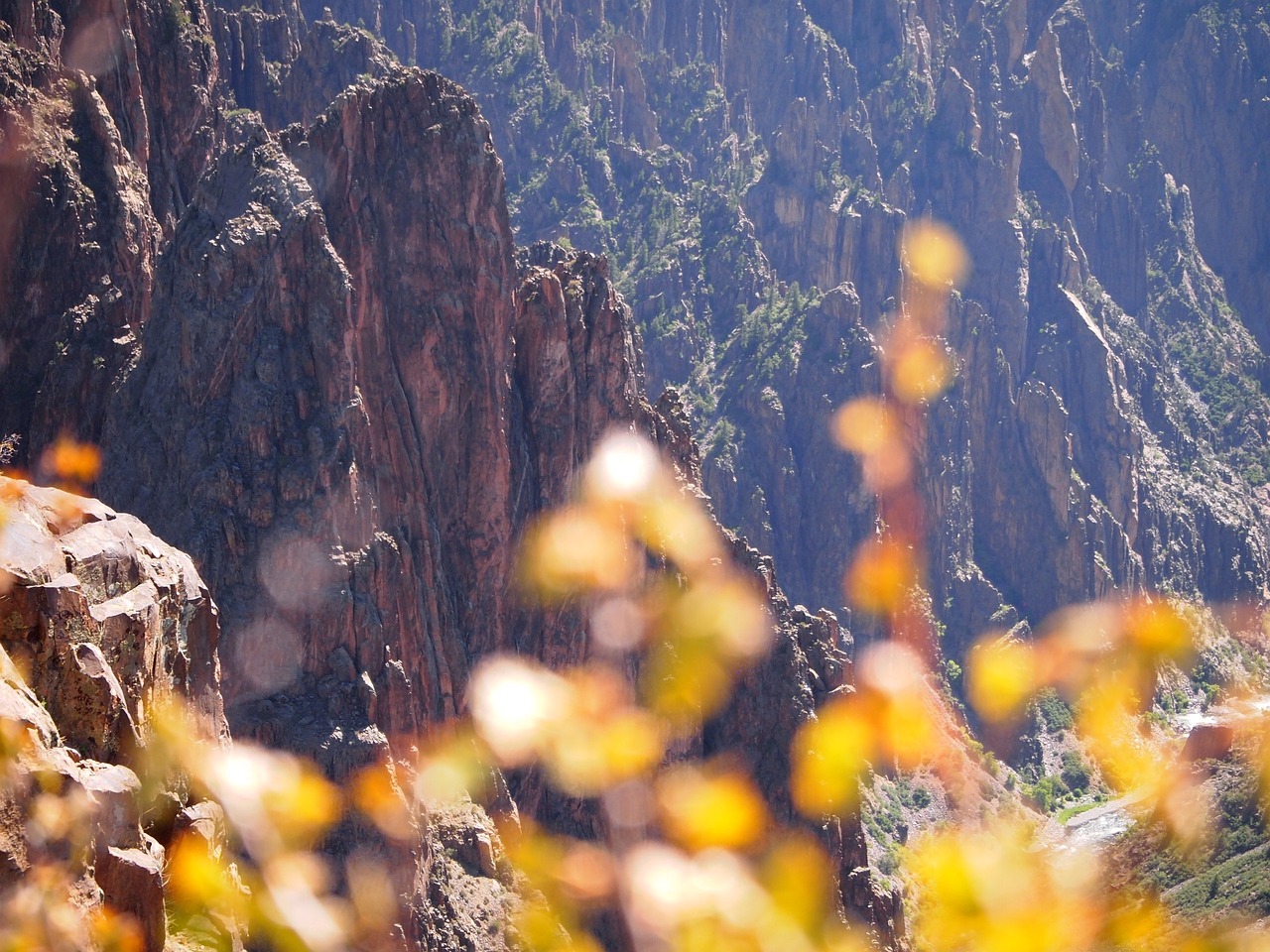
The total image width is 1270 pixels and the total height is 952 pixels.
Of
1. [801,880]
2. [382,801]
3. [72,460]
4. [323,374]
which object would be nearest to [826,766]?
[801,880]

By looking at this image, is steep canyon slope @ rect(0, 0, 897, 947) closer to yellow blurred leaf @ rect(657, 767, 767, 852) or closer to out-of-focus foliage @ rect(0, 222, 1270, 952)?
out-of-focus foliage @ rect(0, 222, 1270, 952)

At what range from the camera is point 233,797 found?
154 feet

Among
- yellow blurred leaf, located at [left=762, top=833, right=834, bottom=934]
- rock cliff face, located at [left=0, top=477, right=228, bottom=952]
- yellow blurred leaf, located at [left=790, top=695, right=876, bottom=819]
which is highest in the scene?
rock cliff face, located at [left=0, top=477, right=228, bottom=952]

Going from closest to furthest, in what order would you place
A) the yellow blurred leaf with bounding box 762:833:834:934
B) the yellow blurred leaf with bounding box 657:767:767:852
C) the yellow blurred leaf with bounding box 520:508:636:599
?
the yellow blurred leaf with bounding box 762:833:834:934
the yellow blurred leaf with bounding box 520:508:636:599
the yellow blurred leaf with bounding box 657:767:767:852

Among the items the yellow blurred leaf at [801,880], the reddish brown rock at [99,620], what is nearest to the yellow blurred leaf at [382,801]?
the yellow blurred leaf at [801,880]

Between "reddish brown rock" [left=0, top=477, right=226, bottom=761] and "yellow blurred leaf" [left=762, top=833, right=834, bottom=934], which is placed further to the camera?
"yellow blurred leaf" [left=762, top=833, right=834, bottom=934]

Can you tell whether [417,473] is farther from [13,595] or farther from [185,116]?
[13,595]

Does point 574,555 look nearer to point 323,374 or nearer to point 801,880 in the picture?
point 801,880

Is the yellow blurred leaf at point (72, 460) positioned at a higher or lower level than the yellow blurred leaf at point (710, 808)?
higher

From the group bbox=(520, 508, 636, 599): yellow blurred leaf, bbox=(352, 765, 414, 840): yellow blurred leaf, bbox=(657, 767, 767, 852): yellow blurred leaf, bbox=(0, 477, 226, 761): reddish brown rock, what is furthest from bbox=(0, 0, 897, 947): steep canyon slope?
bbox=(0, 477, 226, 761): reddish brown rock

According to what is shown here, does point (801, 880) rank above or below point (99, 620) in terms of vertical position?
below

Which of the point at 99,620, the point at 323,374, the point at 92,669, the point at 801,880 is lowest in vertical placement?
the point at 801,880

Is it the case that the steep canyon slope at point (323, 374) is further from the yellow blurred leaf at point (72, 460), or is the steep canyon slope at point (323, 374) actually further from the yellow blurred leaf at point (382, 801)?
the yellow blurred leaf at point (382, 801)

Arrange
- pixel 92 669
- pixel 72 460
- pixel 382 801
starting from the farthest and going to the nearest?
pixel 72 460 → pixel 382 801 → pixel 92 669
